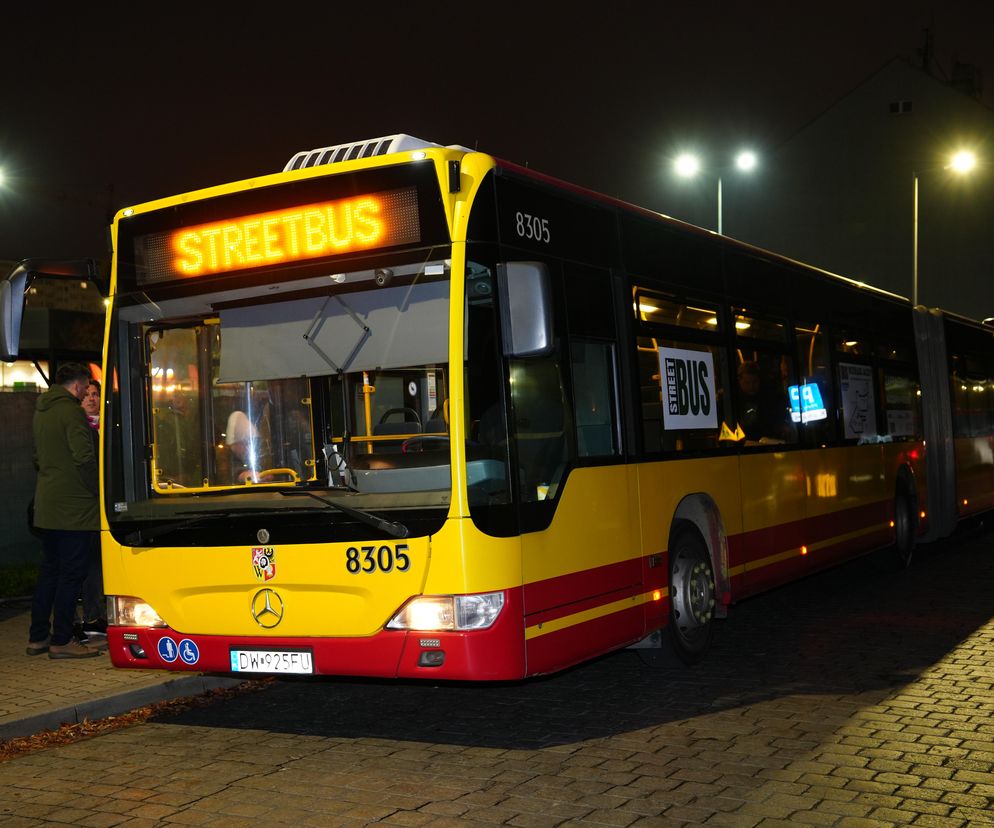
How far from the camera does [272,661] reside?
22.0 feet

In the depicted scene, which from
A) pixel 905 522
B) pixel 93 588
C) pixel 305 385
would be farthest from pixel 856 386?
pixel 93 588

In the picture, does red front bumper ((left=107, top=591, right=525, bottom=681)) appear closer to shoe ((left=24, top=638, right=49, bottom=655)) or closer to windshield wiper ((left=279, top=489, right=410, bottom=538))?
windshield wiper ((left=279, top=489, right=410, bottom=538))

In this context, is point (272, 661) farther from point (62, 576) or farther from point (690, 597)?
point (62, 576)

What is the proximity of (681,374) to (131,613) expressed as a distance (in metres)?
3.94

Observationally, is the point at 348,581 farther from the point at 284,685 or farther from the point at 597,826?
the point at 284,685

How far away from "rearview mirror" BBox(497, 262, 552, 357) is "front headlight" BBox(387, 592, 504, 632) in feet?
4.06

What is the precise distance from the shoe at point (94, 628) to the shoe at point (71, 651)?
24.7 inches

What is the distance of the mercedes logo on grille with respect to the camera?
22.0 ft

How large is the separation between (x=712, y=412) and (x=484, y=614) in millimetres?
3458

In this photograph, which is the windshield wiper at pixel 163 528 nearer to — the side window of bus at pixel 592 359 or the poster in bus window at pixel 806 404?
the side window of bus at pixel 592 359

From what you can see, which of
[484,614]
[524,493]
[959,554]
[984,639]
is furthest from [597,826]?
[959,554]

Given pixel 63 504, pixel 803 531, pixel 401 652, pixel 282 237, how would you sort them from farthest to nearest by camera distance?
1. pixel 803 531
2. pixel 63 504
3. pixel 282 237
4. pixel 401 652

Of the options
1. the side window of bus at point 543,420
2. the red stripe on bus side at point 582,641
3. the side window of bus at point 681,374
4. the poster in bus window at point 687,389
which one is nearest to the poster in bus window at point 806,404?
the side window of bus at point 681,374

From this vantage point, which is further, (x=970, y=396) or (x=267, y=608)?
(x=970, y=396)
